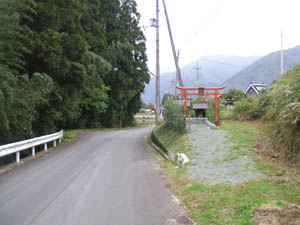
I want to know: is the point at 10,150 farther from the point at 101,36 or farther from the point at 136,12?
the point at 136,12

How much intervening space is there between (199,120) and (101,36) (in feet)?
44.5

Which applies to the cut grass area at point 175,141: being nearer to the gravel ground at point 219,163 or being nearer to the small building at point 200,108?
the gravel ground at point 219,163

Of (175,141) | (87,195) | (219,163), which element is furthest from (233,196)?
(175,141)

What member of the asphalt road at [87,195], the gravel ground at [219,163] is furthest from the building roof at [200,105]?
the asphalt road at [87,195]

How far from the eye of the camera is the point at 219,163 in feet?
28.1

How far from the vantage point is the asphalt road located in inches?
205

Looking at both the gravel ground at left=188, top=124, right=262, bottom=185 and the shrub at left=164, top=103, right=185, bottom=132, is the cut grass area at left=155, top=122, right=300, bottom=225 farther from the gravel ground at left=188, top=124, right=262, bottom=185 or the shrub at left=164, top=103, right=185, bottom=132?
the shrub at left=164, top=103, right=185, bottom=132

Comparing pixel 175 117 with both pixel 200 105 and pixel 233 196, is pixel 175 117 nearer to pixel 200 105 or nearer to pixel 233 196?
pixel 200 105

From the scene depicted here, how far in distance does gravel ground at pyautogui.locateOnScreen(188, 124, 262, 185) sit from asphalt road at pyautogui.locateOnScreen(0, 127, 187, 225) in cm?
115

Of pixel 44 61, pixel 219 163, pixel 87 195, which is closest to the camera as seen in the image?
pixel 87 195

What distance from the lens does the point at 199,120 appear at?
1853 cm

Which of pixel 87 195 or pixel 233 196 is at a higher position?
A: pixel 233 196

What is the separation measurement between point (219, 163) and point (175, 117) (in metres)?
6.80

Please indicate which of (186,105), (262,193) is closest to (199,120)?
(186,105)
